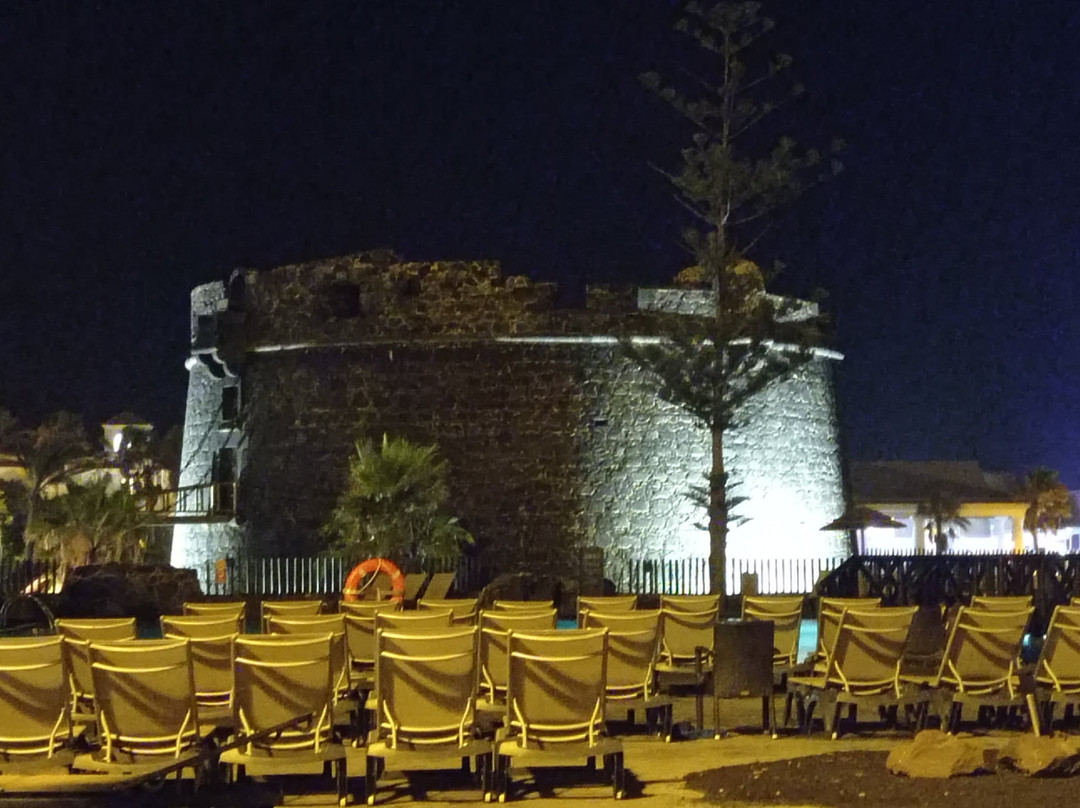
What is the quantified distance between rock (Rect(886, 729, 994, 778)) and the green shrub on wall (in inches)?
504

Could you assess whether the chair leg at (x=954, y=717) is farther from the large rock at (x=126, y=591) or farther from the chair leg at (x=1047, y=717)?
the large rock at (x=126, y=591)

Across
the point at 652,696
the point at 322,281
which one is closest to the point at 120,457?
the point at 322,281

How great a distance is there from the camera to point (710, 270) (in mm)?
19719

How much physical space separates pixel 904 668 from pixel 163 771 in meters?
4.75

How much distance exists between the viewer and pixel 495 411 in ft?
68.5

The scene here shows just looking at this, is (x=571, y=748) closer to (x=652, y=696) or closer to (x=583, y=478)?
(x=652, y=696)

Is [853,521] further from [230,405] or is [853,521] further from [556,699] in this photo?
[556,699]

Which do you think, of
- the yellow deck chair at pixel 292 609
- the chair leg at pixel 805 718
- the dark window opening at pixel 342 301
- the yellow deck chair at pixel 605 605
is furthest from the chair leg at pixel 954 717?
the dark window opening at pixel 342 301

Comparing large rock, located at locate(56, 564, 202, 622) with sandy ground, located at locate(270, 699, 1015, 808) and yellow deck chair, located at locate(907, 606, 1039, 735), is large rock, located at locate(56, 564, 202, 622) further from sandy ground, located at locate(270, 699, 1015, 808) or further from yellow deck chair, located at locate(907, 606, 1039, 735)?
yellow deck chair, located at locate(907, 606, 1039, 735)

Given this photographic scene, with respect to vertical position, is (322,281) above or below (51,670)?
above

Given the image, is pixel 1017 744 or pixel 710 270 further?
pixel 710 270

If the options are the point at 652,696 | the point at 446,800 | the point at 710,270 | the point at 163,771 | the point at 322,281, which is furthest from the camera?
the point at 322,281

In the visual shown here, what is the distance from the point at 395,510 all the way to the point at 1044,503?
34.3 metres

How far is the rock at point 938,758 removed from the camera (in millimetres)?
5949
